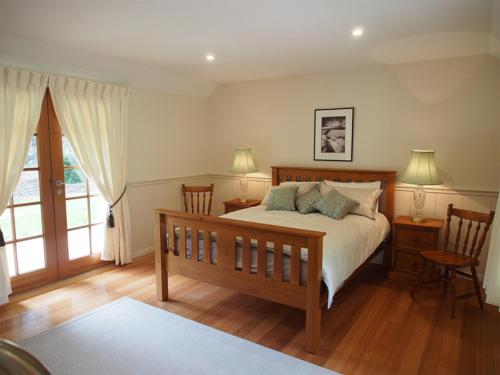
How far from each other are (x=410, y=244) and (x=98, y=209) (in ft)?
11.0

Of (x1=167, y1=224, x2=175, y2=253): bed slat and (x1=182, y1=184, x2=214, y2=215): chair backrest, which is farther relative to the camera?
(x1=182, y1=184, x2=214, y2=215): chair backrest

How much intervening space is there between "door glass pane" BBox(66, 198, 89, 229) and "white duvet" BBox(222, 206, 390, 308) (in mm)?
1621

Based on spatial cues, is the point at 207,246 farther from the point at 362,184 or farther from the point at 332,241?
the point at 362,184

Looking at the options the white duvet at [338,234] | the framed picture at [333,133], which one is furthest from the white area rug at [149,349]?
the framed picture at [333,133]

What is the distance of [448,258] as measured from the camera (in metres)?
3.03

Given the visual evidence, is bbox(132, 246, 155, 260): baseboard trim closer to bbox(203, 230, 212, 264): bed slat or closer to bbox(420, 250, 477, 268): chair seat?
bbox(203, 230, 212, 264): bed slat

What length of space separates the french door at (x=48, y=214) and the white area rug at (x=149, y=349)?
0.95m

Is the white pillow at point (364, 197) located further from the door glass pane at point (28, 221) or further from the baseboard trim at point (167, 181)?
the door glass pane at point (28, 221)

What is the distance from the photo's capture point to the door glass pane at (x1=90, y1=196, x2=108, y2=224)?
12.6 feet

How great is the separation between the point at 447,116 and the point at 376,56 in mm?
964

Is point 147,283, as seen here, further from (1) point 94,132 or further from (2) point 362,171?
(2) point 362,171

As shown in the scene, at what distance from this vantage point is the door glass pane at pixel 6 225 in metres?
3.13

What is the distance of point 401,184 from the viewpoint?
3871mm

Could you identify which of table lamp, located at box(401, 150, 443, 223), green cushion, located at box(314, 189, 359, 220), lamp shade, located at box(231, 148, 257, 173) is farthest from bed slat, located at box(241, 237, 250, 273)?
lamp shade, located at box(231, 148, 257, 173)
